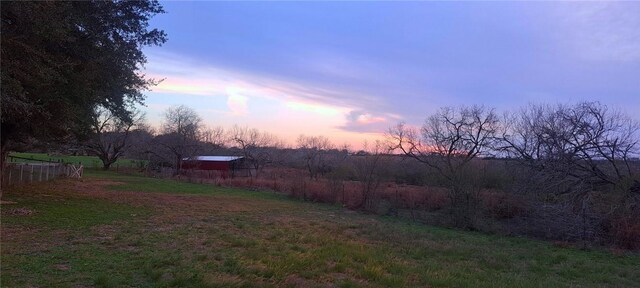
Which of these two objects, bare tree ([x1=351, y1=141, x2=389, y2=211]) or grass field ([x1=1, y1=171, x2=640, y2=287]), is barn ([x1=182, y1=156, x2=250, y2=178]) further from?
grass field ([x1=1, y1=171, x2=640, y2=287])

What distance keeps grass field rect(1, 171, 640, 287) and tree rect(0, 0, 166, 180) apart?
10.1 ft

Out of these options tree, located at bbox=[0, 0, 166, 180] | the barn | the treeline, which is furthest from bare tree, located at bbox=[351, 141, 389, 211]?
the barn

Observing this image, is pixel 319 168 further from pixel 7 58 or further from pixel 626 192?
pixel 7 58

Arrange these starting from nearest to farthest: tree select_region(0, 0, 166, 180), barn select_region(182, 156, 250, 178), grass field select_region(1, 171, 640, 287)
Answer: grass field select_region(1, 171, 640, 287), tree select_region(0, 0, 166, 180), barn select_region(182, 156, 250, 178)

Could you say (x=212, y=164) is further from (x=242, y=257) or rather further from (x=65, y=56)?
(x=242, y=257)

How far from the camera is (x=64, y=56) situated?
14586mm

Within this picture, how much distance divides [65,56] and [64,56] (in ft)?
0.32

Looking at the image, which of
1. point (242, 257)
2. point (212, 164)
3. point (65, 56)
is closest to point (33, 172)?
point (65, 56)

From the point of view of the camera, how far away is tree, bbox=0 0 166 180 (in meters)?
11.3

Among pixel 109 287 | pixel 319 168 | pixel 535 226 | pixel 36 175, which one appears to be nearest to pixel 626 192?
pixel 535 226

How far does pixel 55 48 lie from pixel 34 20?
10.8ft

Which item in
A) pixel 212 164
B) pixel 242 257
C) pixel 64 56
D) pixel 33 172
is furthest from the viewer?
pixel 212 164

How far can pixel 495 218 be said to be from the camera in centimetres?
2561

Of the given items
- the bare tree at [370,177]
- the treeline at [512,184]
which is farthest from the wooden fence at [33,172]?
the bare tree at [370,177]
